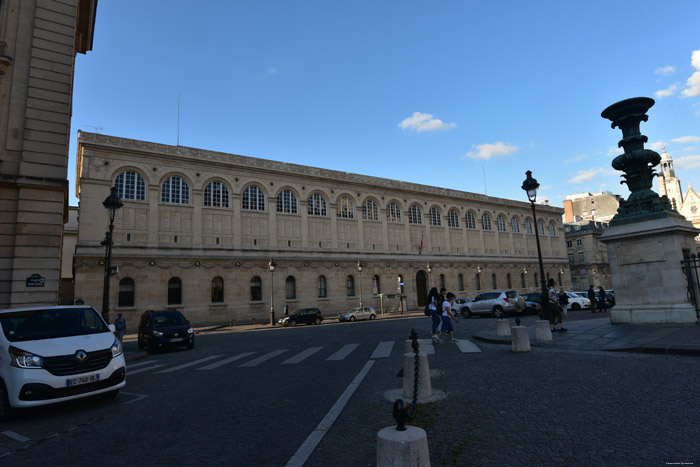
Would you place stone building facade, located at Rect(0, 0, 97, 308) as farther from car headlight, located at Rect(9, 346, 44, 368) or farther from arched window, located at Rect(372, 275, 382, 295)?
arched window, located at Rect(372, 275, 382, 295)

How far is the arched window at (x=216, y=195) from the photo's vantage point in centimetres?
3532

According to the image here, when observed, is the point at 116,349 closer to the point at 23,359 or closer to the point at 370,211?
the point at 23,359

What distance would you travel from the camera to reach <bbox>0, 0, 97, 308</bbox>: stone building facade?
14070mm

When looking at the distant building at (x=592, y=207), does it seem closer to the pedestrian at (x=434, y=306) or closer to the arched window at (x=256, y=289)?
the arched window at (x=256, y=289)

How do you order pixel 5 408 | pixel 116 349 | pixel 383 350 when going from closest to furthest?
pixel 5 408 → pixel 116 349 → pixel 383 350

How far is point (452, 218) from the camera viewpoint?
174ft

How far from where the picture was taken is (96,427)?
562cm

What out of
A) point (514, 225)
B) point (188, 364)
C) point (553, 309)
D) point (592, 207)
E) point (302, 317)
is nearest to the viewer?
point (188, 364)

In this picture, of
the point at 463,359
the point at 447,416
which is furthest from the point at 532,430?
the point at 463,359

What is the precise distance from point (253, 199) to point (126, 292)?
44.5 ft

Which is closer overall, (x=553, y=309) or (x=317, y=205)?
(x=553, y=309)

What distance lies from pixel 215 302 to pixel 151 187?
439 inches

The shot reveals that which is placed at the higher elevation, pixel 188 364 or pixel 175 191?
pixel 175 191

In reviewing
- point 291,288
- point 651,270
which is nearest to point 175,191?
point 291,288
